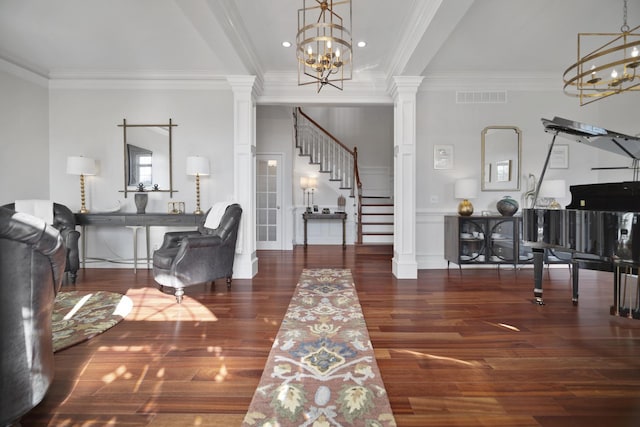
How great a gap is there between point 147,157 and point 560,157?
6.43 m

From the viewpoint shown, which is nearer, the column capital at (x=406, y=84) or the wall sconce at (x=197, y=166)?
the column capital at (x=406, y=84)

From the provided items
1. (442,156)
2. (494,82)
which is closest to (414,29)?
(442,156)

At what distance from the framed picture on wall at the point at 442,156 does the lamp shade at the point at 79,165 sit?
5.11m

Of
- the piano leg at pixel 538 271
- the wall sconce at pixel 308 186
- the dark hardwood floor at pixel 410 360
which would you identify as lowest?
the dark hardwood floor at pixel 410 360

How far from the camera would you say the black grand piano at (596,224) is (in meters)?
2.29

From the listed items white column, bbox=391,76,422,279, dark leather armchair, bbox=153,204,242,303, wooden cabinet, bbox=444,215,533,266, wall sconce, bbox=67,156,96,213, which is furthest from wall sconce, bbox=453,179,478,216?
wall sconce, bbox=67,156,96,213

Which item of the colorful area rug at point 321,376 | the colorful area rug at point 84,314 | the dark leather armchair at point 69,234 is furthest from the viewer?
the dark leather armchair at point 69,234

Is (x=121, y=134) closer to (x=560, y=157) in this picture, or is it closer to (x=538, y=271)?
(x=538, y=271)

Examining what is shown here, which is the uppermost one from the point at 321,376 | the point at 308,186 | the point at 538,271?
the point at 308,186

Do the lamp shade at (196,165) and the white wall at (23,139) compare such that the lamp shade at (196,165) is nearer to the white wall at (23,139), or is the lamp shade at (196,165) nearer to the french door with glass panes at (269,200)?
the white wall at (23,139)

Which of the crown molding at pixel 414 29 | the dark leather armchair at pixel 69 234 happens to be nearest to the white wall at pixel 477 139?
the crown molding at pixel 414 29

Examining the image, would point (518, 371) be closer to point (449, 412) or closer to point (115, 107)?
point (449, 412)

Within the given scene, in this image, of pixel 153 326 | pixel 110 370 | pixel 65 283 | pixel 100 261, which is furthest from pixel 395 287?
pixel 100 261

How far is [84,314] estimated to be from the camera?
302 centimetres
